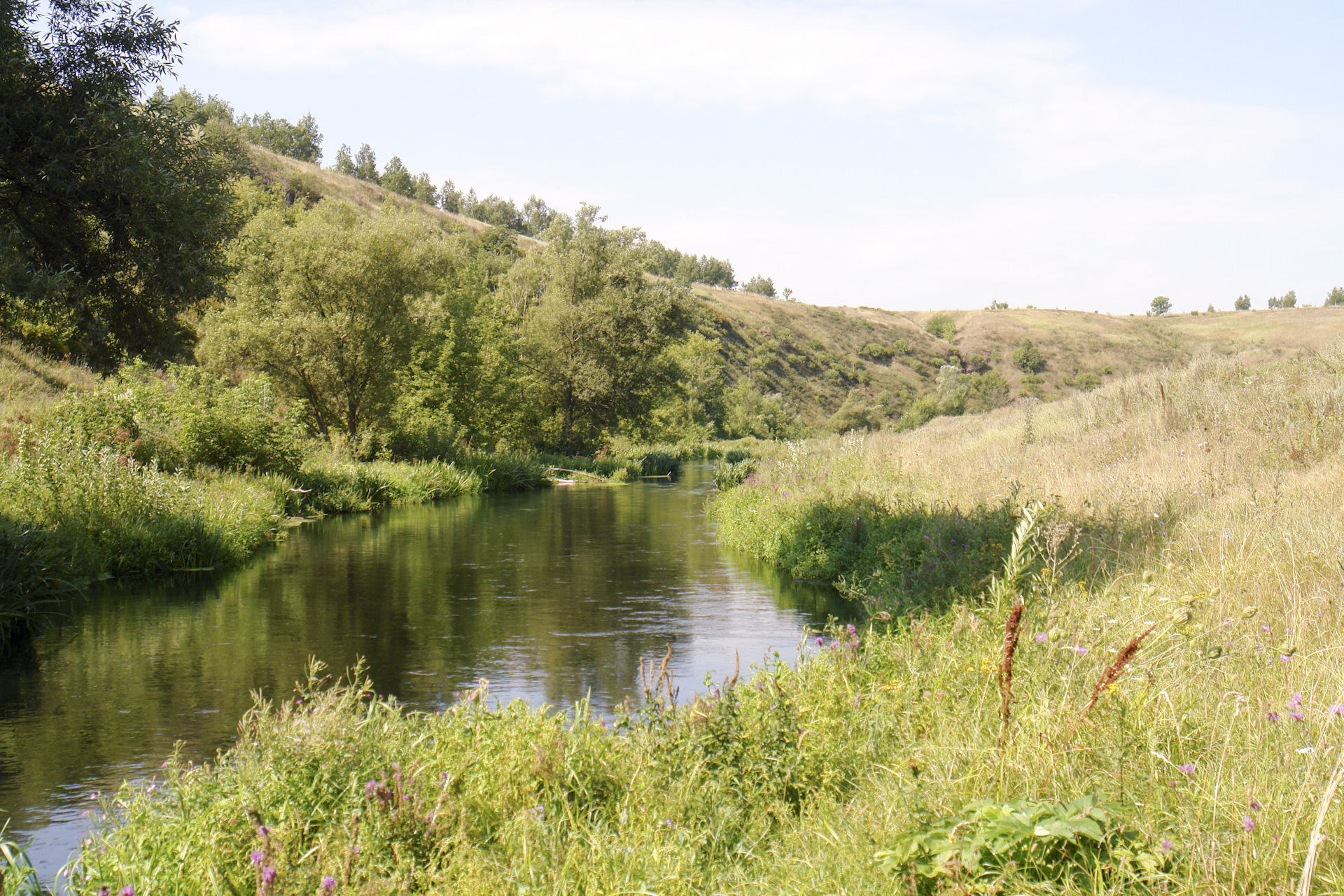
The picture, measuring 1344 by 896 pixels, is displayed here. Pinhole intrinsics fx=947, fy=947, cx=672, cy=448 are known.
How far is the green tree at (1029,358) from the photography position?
4065 inches

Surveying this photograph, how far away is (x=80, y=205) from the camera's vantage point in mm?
12820

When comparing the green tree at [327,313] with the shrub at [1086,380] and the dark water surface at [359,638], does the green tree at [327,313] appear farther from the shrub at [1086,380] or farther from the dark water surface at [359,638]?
the shrub at [1086,380]

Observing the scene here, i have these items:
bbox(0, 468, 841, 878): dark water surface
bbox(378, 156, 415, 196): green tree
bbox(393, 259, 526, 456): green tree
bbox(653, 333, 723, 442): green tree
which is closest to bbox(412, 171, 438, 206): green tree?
bbox(378, 156, 415, 196): green tree

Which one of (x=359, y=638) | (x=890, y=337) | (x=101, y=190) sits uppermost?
(x=890, y=337)

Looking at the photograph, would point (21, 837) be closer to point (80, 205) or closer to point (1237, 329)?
point (80, 205)

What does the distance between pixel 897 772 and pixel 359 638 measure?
7433mm

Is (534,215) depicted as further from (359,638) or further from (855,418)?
(359,638)

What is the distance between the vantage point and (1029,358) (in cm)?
10469

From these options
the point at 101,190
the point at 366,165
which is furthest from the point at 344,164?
the point at 101,190

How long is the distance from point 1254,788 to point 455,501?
1000 inches

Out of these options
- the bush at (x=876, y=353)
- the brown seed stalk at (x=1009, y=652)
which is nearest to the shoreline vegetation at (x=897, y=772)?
the brown seed stalk at (x=1009, y=652)

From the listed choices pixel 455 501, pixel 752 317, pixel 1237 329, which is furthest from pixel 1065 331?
pixel 455 501

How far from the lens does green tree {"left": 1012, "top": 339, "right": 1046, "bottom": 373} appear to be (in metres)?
103

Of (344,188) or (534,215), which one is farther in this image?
(534,215)
